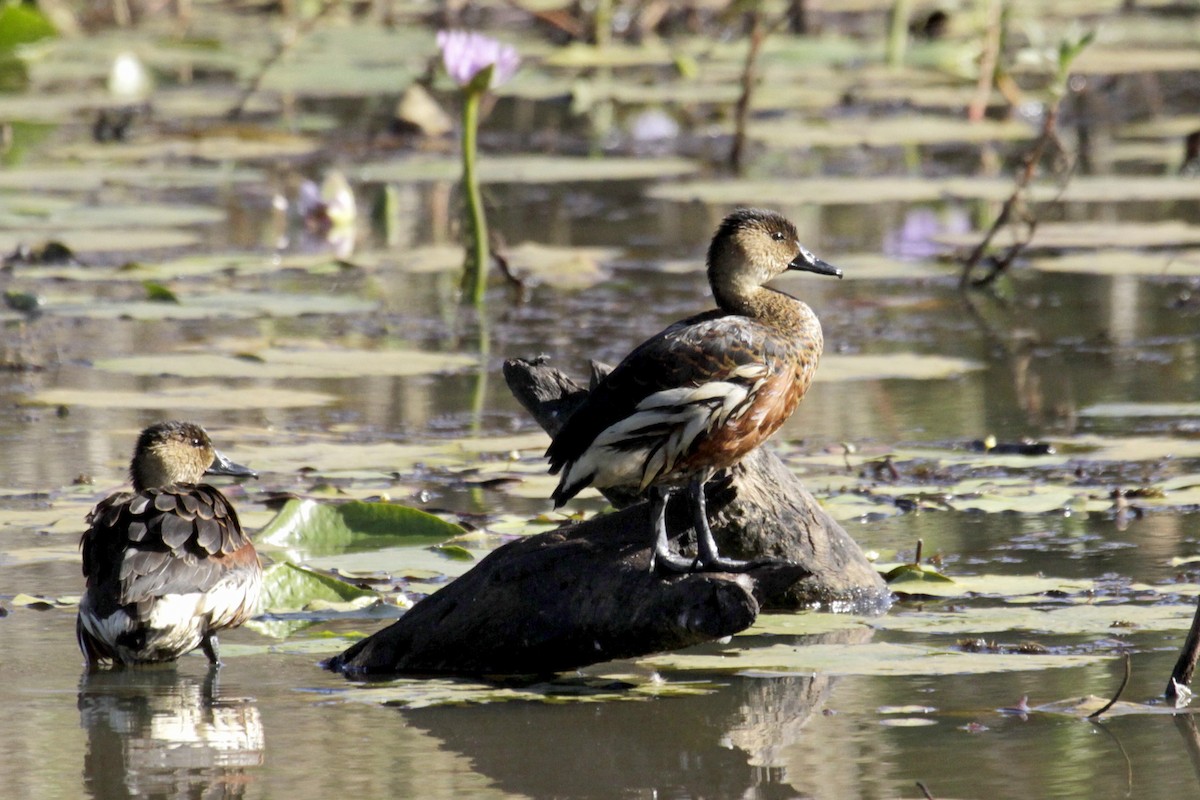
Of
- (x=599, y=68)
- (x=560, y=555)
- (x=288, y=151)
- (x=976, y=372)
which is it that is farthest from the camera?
(x=599, y=68)

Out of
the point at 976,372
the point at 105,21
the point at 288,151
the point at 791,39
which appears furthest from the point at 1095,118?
the point at 105,21

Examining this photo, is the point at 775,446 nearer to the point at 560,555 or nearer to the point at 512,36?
the point at 560,555

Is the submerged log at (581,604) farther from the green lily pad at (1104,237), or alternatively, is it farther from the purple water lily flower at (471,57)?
the green lily pad at (1104,237)

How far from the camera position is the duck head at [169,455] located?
18.1 ft

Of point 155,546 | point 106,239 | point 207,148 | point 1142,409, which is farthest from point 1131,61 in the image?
point 155,546

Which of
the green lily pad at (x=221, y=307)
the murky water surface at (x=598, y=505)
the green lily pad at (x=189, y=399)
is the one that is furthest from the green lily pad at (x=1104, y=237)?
the green lily pad at (x=189, y=399)

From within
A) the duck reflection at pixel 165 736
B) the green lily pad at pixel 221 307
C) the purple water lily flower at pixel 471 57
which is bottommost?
the duck reflection at pixel 165 736

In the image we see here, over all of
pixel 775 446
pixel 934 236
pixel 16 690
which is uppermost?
pixel 934 236

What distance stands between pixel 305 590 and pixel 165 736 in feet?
3.11

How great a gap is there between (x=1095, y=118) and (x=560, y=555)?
39.7 feet

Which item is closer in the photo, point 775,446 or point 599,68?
point 775,446

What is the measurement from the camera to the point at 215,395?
7379 millimetres

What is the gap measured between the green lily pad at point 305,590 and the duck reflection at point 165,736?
362 mm

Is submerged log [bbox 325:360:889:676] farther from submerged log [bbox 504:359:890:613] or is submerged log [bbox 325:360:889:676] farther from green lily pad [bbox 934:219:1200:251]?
green lily pad [bbox 934:219:1200:251]
